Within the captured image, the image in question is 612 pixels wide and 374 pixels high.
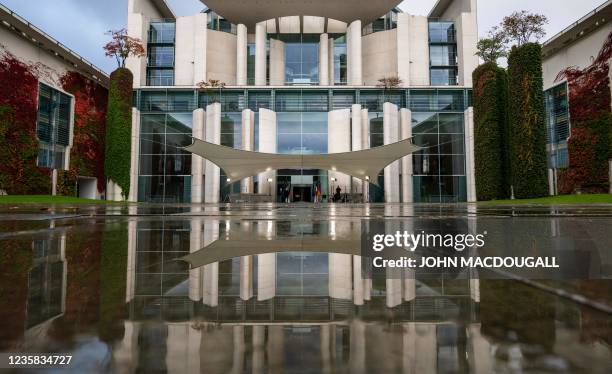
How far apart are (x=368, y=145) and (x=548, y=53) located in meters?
17.2

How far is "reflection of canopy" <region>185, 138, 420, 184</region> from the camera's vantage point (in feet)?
66.0

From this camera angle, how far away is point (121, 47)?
27766mm

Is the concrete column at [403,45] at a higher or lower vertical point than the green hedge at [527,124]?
higher

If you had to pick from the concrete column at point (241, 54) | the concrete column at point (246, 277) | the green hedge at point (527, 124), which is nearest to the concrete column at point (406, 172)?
the green hedge at point (527, 124)

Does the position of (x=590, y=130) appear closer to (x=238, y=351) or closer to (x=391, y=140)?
(x=391, y=140)

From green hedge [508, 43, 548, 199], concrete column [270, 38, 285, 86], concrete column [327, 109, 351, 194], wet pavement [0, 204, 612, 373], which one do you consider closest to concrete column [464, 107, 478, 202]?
green hedge [508, 43, 548, 199]

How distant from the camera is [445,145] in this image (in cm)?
2872

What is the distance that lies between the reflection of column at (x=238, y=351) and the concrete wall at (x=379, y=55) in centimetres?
3336

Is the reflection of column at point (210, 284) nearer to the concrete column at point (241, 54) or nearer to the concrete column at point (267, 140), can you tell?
the concrete column at point (267, 140)

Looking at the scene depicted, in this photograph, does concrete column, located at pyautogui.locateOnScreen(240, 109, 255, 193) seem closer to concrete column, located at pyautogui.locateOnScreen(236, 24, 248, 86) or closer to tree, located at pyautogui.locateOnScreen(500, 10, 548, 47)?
concrete column, located at pyautogui.locateOnScreen(236, 24, 248, 86)

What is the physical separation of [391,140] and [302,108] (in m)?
7.67

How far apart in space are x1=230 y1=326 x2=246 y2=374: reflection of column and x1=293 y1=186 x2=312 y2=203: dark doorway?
27.6m

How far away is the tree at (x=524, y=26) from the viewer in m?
21.9

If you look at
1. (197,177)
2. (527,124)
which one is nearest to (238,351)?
(527,124)
